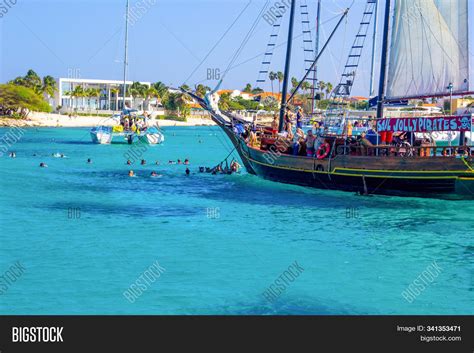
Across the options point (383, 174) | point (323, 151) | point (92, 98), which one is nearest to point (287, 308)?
point (383, 174)

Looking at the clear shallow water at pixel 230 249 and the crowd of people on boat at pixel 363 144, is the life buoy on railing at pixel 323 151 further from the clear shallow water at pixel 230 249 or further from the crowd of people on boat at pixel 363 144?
the clear shallow water at pixel 230 249

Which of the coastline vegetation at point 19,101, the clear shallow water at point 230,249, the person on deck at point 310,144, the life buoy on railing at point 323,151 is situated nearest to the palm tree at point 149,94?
the coastline vegetation at point 19,101

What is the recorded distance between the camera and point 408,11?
3425cm

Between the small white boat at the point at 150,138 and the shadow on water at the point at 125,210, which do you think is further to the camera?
the small white boat at the point at 150,138

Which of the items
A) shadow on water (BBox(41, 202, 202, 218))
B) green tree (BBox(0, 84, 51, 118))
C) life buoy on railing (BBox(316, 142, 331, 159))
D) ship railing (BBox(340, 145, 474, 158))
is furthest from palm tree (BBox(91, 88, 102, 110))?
ship railing (BBox(340, 145, 474, 158))

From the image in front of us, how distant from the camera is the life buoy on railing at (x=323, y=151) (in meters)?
35.4

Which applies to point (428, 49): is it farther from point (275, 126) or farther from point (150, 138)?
point (150, 138)

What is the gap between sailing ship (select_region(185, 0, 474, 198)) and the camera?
31.2 metres

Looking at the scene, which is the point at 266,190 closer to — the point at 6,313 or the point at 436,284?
the point at 436,284

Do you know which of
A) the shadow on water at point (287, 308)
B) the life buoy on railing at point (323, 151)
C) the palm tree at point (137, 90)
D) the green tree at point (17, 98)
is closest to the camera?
the shadow on water at point (287, 308)

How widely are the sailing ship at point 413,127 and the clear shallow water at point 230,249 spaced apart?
100 centimetres

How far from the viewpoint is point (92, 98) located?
191m

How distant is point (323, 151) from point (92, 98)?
163144 mm
